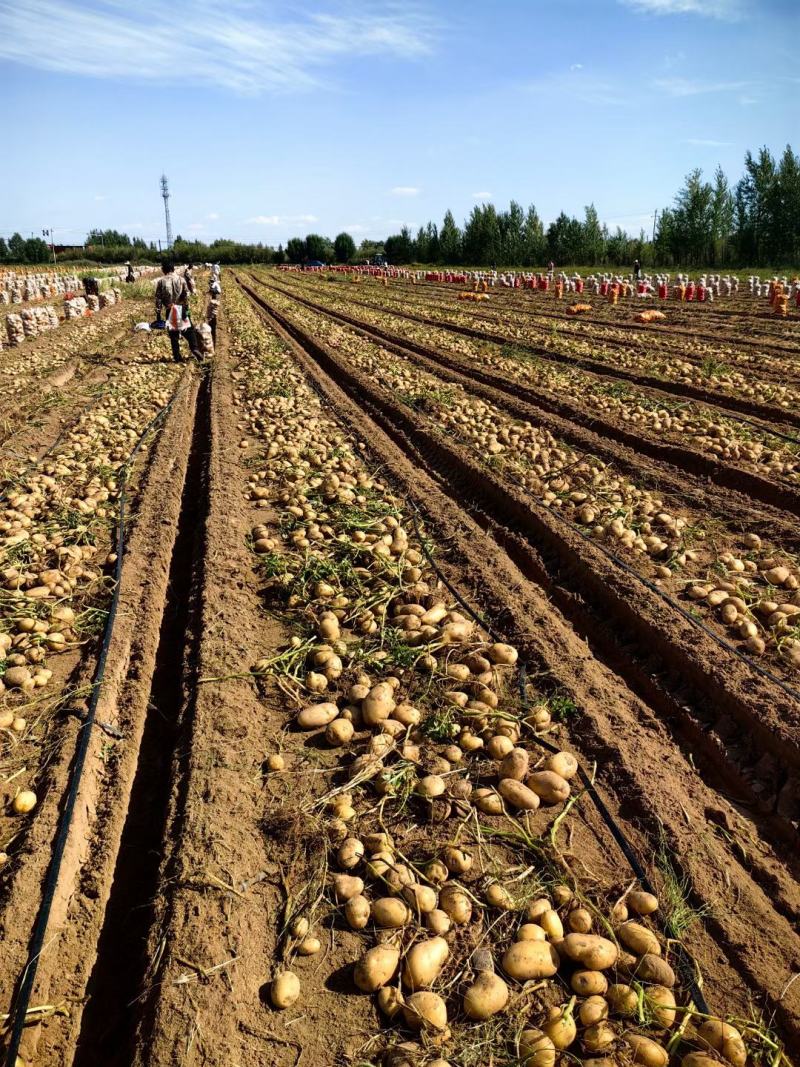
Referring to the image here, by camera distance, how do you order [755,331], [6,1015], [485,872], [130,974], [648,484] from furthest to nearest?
[755,331]
[648,484]
[485,872]
[130,974]
[6,1015]

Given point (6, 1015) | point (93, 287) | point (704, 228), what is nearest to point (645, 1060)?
point (6, 1015)

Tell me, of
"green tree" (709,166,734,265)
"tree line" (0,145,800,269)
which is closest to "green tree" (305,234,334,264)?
"tree line" (0,145,800,269)

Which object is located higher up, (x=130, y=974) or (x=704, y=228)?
(x=704, y=228)

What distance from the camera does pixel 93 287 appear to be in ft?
87.4

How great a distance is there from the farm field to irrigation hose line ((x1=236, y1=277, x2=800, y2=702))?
0.03 metres

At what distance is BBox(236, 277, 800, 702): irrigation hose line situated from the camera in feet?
11.9

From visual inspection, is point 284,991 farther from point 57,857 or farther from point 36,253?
point 36,253

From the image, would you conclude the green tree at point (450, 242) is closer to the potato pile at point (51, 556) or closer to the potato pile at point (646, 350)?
the potato pile at point (646, 350)

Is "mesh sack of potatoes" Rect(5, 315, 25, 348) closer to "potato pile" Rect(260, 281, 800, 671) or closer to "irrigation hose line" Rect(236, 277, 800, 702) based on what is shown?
"potato pile" Rect(260, 281, 800, 671)

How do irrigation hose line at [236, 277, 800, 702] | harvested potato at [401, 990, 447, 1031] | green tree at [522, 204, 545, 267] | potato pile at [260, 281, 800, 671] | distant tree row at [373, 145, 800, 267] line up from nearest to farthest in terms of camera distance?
harvested potato at [401, 990, 447, 1031], irrigation hose line at [236, 277, 800, 702], potato pile at [260, 281, 800, 671], distant tree row at [373, 145, 800, 267], green tree at [522, 204, 545, 267]

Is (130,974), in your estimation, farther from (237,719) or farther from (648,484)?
(648,484)

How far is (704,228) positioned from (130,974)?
59.7m

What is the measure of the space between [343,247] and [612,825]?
9954cm

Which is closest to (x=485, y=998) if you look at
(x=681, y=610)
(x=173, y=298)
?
(x=681, y=610)
